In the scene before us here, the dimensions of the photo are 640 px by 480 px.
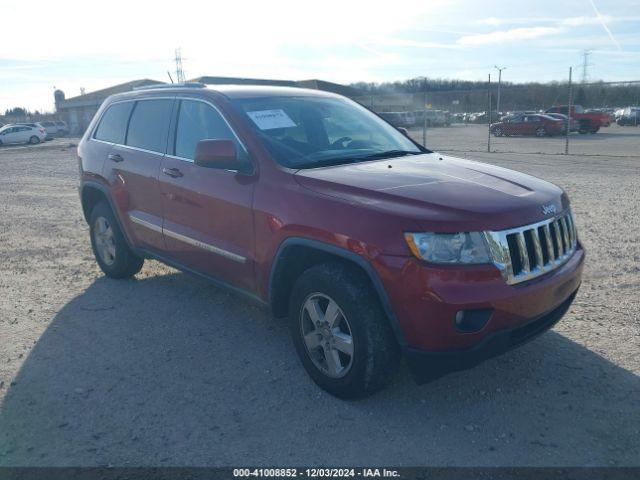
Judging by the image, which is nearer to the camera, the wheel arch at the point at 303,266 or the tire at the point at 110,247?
the wheel arch at the point at 303,266

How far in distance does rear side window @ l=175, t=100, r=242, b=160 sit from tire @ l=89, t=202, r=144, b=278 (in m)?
1.41

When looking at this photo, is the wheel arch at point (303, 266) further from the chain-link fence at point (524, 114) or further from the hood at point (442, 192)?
the chain-link fence at point (524, 114)

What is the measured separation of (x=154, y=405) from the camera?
336 centimetres

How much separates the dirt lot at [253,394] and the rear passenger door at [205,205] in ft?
2.07

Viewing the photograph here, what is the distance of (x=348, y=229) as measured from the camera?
305 centimetres

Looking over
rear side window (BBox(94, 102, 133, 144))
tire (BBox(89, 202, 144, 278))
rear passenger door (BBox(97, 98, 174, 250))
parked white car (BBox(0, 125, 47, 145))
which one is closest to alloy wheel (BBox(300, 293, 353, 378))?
rear passenger door (BBox(97, 98, 174, 250))

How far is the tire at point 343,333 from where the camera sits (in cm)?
306

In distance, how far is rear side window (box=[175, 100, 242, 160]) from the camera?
161 inches

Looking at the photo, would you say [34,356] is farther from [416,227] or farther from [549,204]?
[549,204]

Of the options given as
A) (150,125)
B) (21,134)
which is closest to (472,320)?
(150,125)

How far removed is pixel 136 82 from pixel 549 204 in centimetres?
5140

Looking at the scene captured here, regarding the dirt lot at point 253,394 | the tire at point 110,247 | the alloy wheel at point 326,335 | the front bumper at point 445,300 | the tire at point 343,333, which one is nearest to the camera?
the front bumper at point 445,300

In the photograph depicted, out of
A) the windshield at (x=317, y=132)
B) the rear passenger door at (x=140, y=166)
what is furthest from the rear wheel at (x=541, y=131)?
the rear passenger door at (x=140, y=166)

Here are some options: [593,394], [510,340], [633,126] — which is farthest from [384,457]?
[633,126]
